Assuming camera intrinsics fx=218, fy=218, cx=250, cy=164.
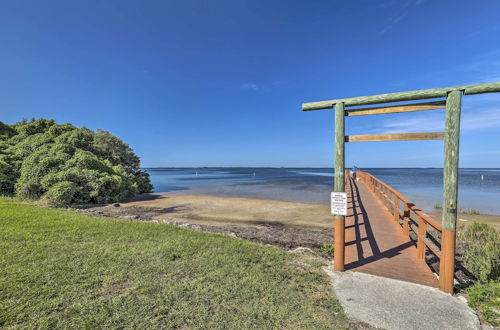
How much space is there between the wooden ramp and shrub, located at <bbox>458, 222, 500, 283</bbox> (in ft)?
3.42

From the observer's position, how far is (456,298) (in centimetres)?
341

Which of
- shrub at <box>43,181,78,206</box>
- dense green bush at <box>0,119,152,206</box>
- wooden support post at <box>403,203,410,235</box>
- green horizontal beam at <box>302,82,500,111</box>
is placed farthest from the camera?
dense green bush at <box>0,119,152,206</box>

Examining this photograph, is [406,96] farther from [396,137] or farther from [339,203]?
[339,203]

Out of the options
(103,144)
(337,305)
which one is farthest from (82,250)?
(103,144)

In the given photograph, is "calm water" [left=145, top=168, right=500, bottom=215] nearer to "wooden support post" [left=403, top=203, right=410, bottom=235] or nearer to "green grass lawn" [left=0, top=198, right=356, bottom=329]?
"wooden support post" [left=403, top=203, right=410, bottom=235]

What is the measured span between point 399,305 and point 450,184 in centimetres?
208

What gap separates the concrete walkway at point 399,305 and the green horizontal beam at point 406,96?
3285 millimetres

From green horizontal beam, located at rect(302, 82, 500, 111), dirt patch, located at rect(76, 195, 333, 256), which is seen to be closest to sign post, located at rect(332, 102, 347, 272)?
green horizontal beam, located at rect(302, 82, 500, 111)

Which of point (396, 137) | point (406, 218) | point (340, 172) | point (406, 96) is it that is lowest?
point (406, 218)

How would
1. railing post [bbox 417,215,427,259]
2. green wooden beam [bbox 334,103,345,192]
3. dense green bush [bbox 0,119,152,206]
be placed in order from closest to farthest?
green wooden beam [bbox 334,103,345,192]
railing post [bbox 417,215,427,259]
dense green bush [bbox 0,119,152,206]

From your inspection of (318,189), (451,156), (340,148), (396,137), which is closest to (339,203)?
(340,148)

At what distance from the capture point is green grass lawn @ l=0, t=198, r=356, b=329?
9.09 ft

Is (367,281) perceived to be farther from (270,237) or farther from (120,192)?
(120,192)

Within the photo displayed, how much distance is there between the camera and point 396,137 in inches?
165
